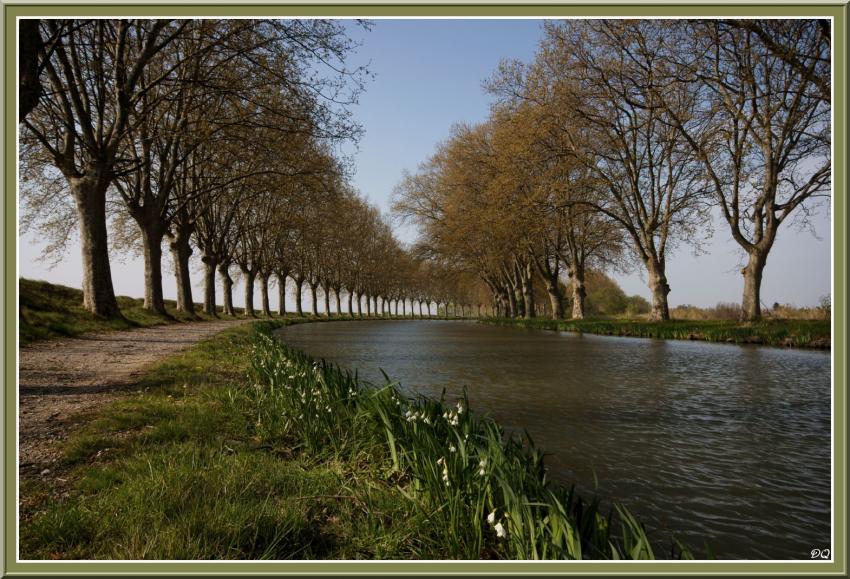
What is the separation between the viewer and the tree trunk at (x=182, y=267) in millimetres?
28094

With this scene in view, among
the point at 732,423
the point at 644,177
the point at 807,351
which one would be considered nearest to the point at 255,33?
the point at 732,423

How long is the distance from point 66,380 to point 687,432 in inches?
322

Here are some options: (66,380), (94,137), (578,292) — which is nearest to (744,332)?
(578,292)

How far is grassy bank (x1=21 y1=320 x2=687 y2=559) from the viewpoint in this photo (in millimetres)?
2467

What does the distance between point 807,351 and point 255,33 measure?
1859cm

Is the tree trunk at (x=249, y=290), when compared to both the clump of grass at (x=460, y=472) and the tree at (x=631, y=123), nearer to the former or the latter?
the tree at (x=631, y=123)

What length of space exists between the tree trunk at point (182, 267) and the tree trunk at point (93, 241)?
11349 mm

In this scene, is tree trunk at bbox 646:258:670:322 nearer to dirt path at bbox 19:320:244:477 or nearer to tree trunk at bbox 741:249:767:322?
tree trunk at bbox 741:249:767:322

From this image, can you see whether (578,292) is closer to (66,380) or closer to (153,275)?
(153,275)

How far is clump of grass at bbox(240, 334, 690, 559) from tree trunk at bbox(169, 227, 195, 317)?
25.2 metres

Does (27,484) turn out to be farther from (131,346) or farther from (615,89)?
(615,89)

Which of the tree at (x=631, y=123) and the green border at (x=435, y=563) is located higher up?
the tree at (x=631, y=123)

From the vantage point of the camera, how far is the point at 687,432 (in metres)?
5.60

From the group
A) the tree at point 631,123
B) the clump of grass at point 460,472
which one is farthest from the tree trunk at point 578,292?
the clump of grass at point 460,472
